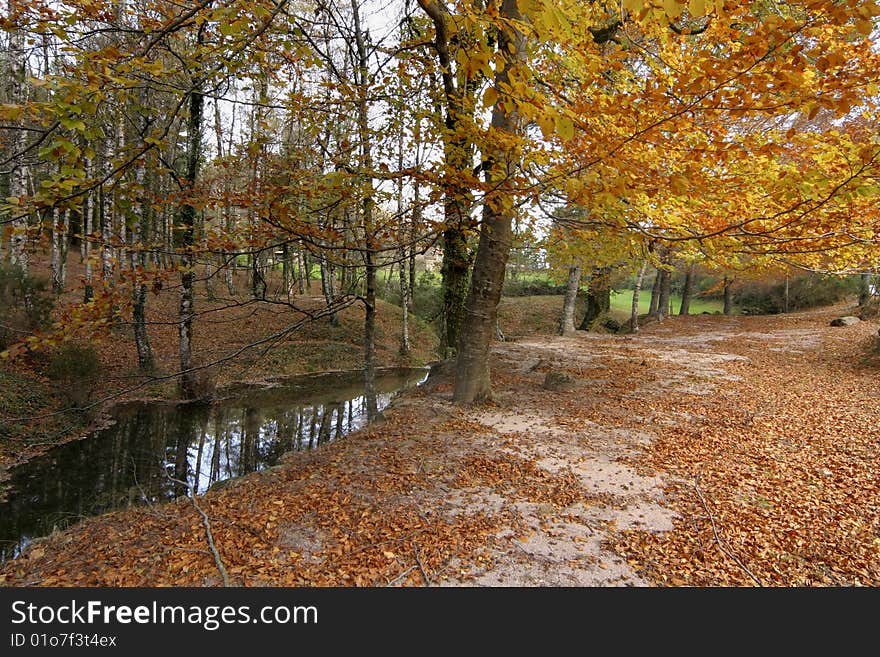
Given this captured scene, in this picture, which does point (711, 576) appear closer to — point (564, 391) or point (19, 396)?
point (564, 391)

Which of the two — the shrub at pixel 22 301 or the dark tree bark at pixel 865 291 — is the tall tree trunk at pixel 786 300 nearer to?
the dark tree bark at pixel 865 291

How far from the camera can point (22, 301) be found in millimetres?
10438

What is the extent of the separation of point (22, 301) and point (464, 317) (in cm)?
1023

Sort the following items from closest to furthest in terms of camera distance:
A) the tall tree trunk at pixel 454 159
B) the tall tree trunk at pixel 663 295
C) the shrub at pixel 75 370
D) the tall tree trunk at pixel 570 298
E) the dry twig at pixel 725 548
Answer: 1. the dry twig at pixel 725 548
2. the tall tree trunk at pixel 454 159
3. the shrub at pixel 75 370
4. the tall tree trunk at pixel 570 298
5. the tall tree trunk at pixel 663 295

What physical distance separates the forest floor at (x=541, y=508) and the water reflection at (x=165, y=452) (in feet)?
2.91

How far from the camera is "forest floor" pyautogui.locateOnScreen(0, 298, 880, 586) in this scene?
341 cm

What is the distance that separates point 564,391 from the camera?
8.69 metres

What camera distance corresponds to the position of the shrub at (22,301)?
9750 millimetres

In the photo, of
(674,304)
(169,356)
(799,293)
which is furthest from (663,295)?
(169,356)

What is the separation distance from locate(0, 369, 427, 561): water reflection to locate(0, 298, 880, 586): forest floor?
89 cm

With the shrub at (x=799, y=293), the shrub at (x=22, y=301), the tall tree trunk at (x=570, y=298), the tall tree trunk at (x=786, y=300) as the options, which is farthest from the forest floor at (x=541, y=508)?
the shrub at (x=799, y=293)

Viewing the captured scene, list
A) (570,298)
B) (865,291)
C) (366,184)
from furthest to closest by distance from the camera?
(865,291)
(570,298)
(366,184)

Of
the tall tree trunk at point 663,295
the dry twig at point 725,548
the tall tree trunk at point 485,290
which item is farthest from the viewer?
the tall tree trunk at point 663,295

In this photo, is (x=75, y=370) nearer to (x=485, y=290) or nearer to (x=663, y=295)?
(x=485, y=290)
